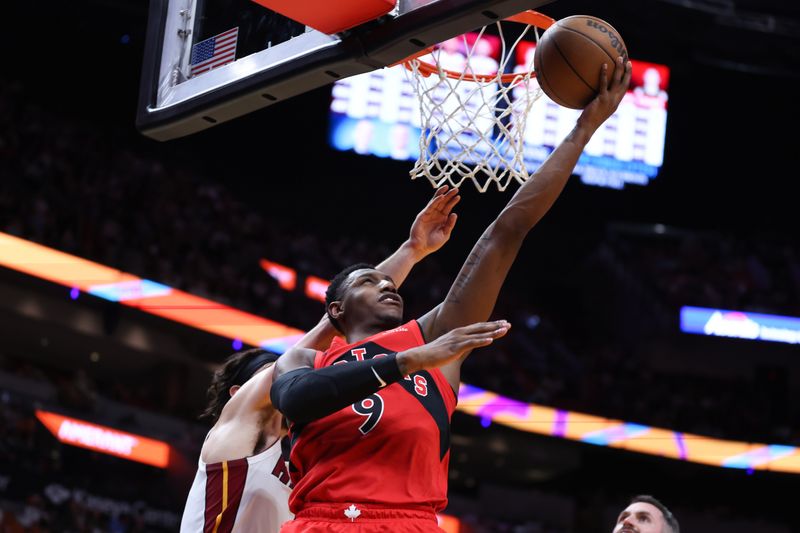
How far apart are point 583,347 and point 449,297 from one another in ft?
43.7

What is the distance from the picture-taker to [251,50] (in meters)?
3.21

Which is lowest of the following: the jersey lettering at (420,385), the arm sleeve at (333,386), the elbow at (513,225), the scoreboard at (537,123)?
the arm sleeve at (333,386)

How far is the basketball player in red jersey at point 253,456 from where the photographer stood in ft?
11.5

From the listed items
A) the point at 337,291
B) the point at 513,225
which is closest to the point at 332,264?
the point at 337,291

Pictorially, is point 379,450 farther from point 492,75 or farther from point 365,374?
point 492,75

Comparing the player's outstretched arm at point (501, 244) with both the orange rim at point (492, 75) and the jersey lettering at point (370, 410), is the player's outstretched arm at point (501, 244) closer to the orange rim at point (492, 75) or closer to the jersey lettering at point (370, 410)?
the jersey lettering at point (370, 410)

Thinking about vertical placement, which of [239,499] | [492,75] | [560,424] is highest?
[560,424]

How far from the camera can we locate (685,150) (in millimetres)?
16156

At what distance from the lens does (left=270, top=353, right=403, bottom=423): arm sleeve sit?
2.44 metres

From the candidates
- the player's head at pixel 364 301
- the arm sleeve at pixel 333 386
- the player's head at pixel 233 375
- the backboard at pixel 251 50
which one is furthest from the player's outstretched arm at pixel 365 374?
the player's head at pixel 233 375

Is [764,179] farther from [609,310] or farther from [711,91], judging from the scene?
[609,310]

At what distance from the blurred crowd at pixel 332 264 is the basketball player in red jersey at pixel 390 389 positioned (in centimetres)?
714

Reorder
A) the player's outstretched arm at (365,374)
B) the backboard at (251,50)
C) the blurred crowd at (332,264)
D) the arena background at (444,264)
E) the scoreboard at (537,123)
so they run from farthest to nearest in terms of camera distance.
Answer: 1. the scoreboard at (537,123)
2. the blurred crowd at (332,264)
3. the arena background at (444,264)
4. the backboard at (251,50)
5. the player's outstretched arm at (365,374)

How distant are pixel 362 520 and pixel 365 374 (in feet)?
1.20
